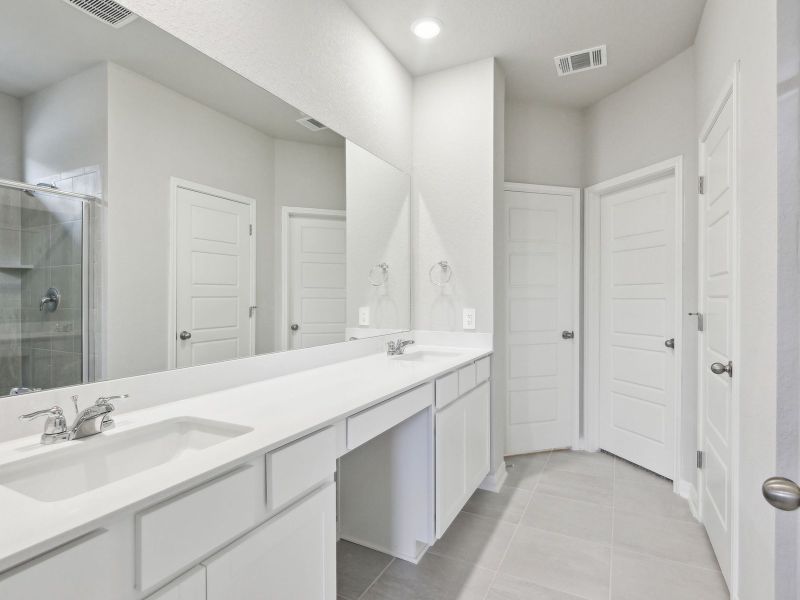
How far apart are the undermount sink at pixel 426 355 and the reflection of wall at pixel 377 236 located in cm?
24

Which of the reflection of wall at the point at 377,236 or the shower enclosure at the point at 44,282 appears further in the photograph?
the reflection of wall at the point at 377,236

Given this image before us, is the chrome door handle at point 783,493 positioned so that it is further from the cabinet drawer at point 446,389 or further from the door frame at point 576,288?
the door frame at point 576,288

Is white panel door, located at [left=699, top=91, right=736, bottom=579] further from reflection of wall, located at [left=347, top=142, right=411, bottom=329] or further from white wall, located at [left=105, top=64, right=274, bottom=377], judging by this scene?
white wall, located at [left=105, top=64, right=274, bottom=377]

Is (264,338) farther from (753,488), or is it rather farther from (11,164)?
(753,488)

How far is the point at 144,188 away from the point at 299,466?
0.93m

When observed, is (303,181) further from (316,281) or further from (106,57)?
(106,57)

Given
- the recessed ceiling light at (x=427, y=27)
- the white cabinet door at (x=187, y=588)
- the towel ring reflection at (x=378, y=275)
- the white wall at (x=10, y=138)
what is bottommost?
the white cabinet door at (x=187, y=588)

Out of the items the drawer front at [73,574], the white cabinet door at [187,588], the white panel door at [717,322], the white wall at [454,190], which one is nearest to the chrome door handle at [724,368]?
the white panel door at [717,322]

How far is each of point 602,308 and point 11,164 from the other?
3337 millimetres

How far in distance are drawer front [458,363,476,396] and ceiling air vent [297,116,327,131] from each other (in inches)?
52.8

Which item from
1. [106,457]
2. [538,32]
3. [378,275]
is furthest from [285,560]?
[538,32]

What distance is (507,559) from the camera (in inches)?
78.7

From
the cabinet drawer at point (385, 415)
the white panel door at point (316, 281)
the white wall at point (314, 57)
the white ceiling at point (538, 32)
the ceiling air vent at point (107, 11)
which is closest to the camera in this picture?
the ceiling air vent at point (107, 11)

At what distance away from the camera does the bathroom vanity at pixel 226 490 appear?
2.29ft
